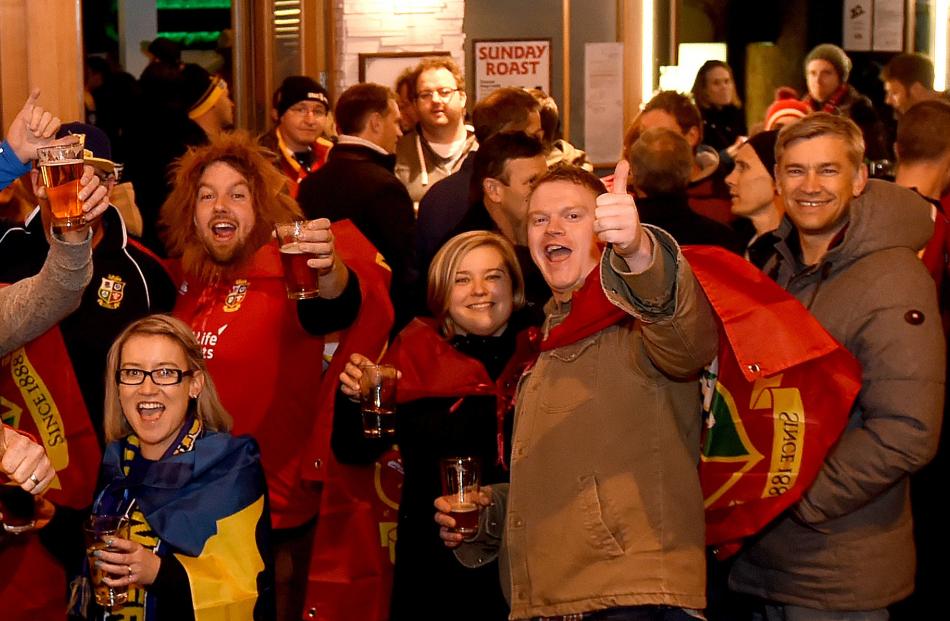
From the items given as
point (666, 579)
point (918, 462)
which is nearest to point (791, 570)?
point (918, 462)

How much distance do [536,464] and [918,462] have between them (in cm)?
99

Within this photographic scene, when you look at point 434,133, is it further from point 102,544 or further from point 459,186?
point 102,544

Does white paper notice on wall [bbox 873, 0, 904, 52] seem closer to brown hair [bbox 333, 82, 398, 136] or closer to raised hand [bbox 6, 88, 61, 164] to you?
brown hair [bbox 333, 82, 398, 136]

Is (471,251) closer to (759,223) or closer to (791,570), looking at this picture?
(791,570)

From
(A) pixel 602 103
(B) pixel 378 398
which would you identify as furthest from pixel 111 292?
(A) pixel 602 103

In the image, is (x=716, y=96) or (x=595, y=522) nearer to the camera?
(x=595, y=522)

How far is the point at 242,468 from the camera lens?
144 inches

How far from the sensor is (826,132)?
3.94 meters

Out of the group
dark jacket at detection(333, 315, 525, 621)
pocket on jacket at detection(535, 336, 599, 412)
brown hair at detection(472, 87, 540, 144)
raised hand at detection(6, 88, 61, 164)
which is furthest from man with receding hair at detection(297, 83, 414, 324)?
pocket on jacket at detection(535, 336, 599, 412)

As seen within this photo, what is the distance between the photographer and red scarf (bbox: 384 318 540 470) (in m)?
4.02

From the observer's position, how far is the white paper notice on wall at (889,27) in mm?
12008

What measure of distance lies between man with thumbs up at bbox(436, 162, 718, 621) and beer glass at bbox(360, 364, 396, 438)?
55 centimetres

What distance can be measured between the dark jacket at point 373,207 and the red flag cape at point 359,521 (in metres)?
1.11

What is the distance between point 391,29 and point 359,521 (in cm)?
555
